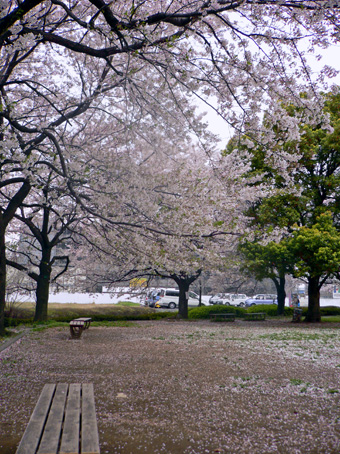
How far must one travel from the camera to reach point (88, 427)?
2705 mm

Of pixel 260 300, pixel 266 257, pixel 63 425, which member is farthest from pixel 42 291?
pixel 260 300

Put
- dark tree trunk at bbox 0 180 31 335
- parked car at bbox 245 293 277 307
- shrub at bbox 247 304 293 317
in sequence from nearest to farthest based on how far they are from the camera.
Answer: dark tree trunk at bbox 0 180 31 335 < shrub at bbox 247 304 293 317 < parked car at bbox 245 293 277 307

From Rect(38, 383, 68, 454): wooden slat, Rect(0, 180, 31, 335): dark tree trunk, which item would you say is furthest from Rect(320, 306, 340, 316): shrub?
Rect(38, 383, 68, 454): wooden slat

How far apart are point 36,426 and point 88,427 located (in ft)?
1.32

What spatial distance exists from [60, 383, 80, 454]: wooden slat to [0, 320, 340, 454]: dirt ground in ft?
1.70

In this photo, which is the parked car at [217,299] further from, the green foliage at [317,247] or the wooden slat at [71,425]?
the wooden slat at [71,425]

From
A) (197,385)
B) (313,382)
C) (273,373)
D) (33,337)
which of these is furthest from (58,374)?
(33,337)

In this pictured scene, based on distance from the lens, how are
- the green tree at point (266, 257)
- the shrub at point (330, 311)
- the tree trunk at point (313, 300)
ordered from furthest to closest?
the shrub at point (330, 311)
the tree trunk at point (313, 300)
the green tree at point (266, 257)

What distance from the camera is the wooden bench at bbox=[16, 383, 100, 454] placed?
2.41m

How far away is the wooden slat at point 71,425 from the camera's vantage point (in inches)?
94.8

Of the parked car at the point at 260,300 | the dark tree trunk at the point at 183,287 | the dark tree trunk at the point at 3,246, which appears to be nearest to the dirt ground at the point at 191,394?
the dark tree trunk at the point at 3,246

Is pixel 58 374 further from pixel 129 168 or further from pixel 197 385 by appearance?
pixel 129 168

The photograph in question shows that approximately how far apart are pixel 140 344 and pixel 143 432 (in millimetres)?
6603

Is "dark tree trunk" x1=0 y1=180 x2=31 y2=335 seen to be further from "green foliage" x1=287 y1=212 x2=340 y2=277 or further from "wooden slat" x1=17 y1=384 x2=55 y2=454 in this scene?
"green foliage" x1=287 y1=212 x2=340 y2=277
